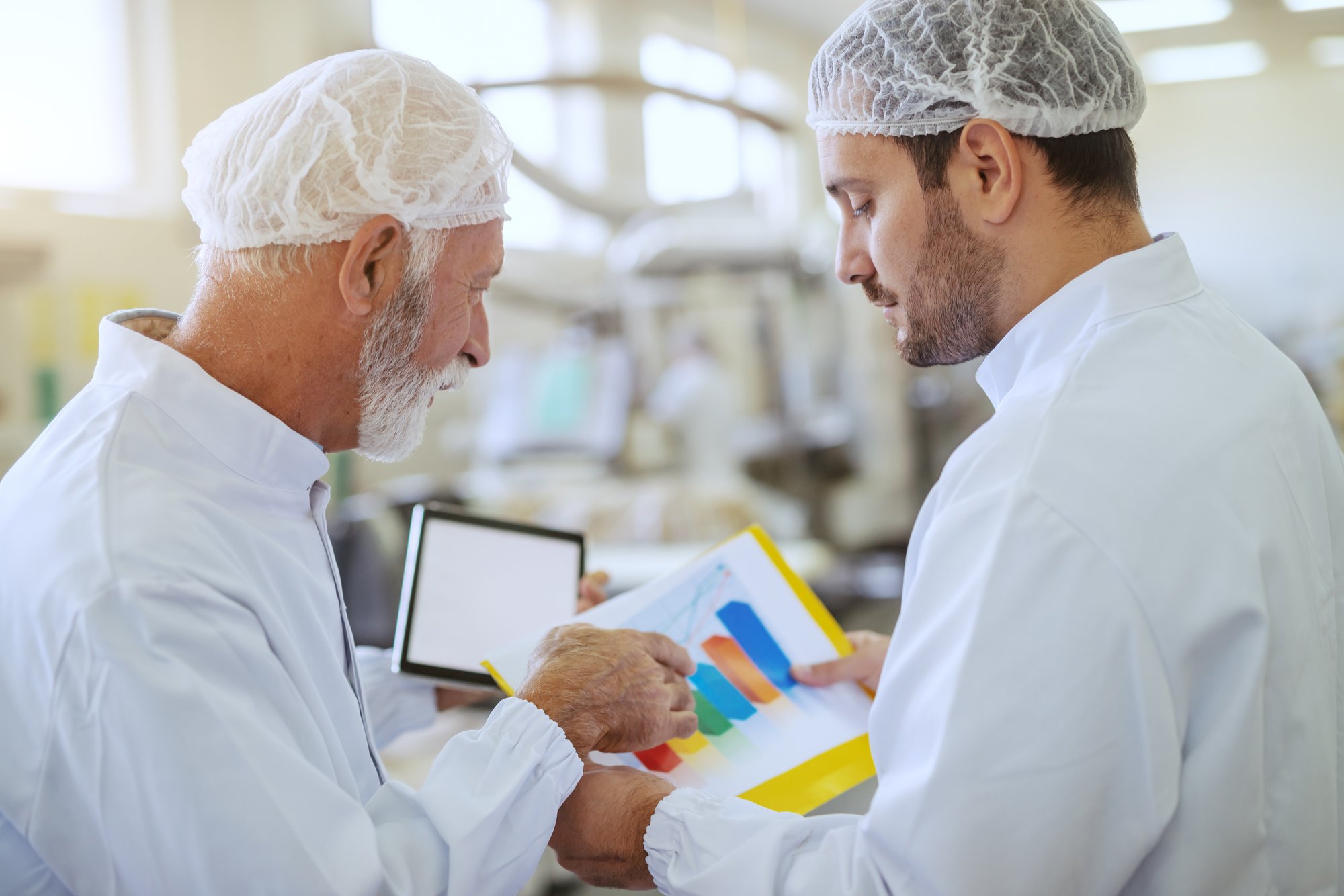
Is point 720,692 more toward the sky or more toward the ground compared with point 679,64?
more toward the ground

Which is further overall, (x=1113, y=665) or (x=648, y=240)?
(x=648, y=240)

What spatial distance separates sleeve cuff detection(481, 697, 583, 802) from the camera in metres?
1.12

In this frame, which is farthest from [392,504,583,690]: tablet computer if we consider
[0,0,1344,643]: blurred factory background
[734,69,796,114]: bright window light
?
[734,69,796,114]: bright window light

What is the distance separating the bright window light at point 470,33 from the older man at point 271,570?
Answer: 4765mm

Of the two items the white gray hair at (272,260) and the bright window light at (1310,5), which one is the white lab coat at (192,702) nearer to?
the white gray hair at (272,260)

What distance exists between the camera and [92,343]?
4.35m

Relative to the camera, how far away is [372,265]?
1207 mm

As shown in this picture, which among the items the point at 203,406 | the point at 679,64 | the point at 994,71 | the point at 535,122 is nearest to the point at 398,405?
the point at 203,406

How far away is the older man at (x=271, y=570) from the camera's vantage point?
91cm

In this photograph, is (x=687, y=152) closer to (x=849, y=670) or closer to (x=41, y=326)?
(x=41, y=326)

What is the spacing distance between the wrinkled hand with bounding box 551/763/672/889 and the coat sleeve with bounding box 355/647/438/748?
39 cm

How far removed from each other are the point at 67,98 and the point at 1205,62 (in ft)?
15.8

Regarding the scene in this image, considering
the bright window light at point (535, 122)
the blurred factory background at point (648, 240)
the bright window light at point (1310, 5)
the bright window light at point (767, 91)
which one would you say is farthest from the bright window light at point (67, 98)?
the bright window light at point (1310, 5)

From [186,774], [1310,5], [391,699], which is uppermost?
[1310,5]
